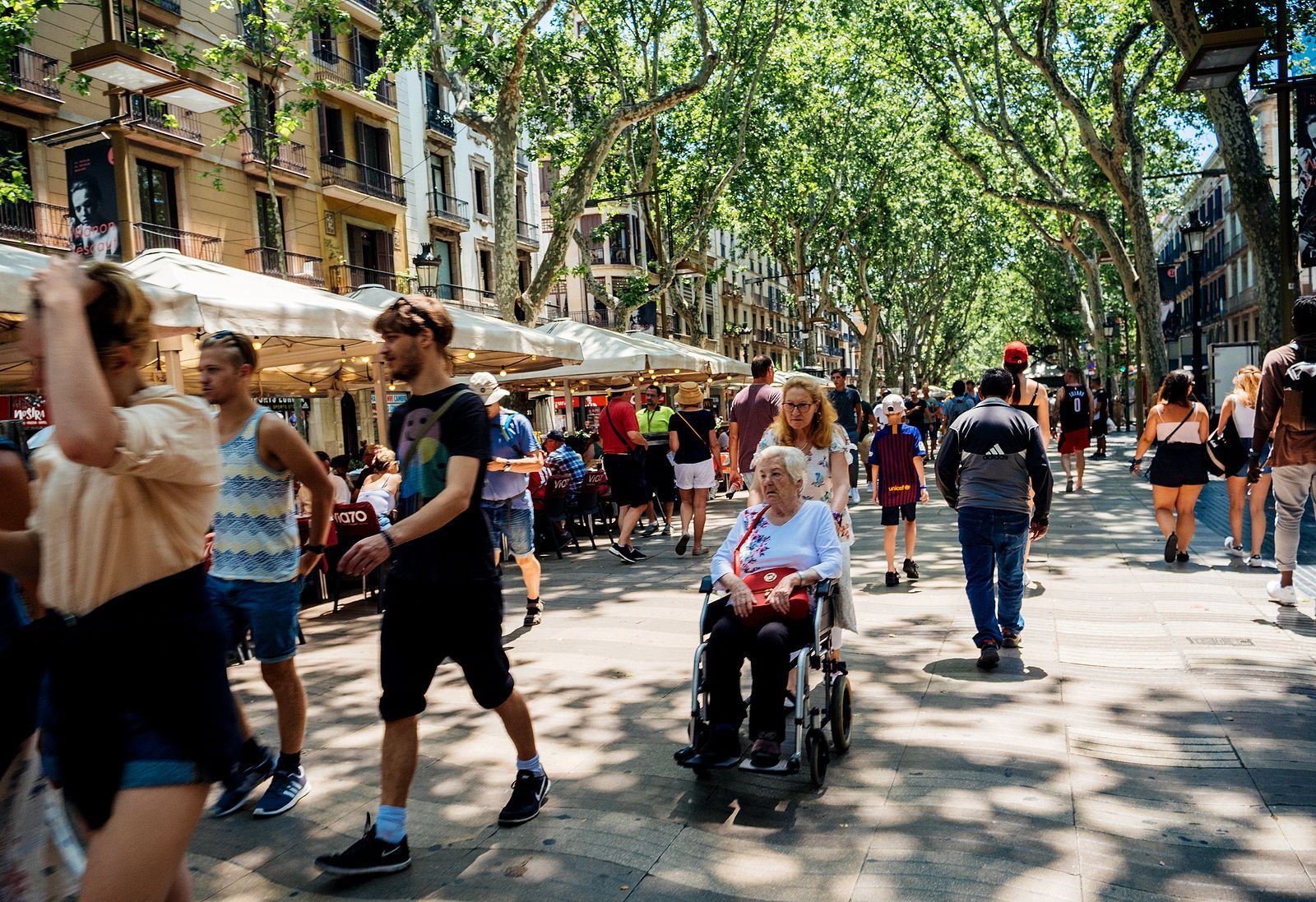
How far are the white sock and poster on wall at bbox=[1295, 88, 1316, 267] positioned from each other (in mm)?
10651

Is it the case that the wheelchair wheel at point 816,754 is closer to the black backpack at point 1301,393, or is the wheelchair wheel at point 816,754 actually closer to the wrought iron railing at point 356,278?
the black backpack at point 1301,393

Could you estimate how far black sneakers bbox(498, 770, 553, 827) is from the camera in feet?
12.2

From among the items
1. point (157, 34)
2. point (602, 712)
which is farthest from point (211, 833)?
point (157, 34)

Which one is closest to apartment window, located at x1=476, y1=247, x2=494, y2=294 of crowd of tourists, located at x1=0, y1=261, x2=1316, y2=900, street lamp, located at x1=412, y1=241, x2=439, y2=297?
street lamp, located at x1=412, y1=241, x2=439, y2=297

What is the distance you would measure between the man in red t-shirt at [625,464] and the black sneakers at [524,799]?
6.26m

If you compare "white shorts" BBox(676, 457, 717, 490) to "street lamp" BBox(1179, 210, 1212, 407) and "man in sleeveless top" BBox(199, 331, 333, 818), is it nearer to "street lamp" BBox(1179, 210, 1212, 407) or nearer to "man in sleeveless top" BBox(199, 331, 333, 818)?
"man in sleeveless top" BBox(199, 331, 333, 818)

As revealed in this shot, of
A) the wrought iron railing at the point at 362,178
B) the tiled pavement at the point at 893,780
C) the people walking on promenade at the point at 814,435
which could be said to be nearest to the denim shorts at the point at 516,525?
the tiled pavement at the point at 893,780

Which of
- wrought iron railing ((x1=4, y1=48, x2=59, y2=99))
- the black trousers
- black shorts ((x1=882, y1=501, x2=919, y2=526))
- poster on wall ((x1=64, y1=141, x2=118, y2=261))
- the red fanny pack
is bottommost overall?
the black trousers

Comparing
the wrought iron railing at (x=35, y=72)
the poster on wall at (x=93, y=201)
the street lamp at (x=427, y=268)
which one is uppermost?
the wrought iron railing at (x=35, y=72)

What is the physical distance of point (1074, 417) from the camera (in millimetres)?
14461

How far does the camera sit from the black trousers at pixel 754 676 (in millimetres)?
3910

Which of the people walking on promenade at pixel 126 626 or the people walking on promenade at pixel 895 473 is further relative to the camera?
the people walking on promenade at pixel 895 473

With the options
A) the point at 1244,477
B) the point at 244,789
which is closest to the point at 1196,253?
the point at 1244,477

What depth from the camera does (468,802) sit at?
396 cm
